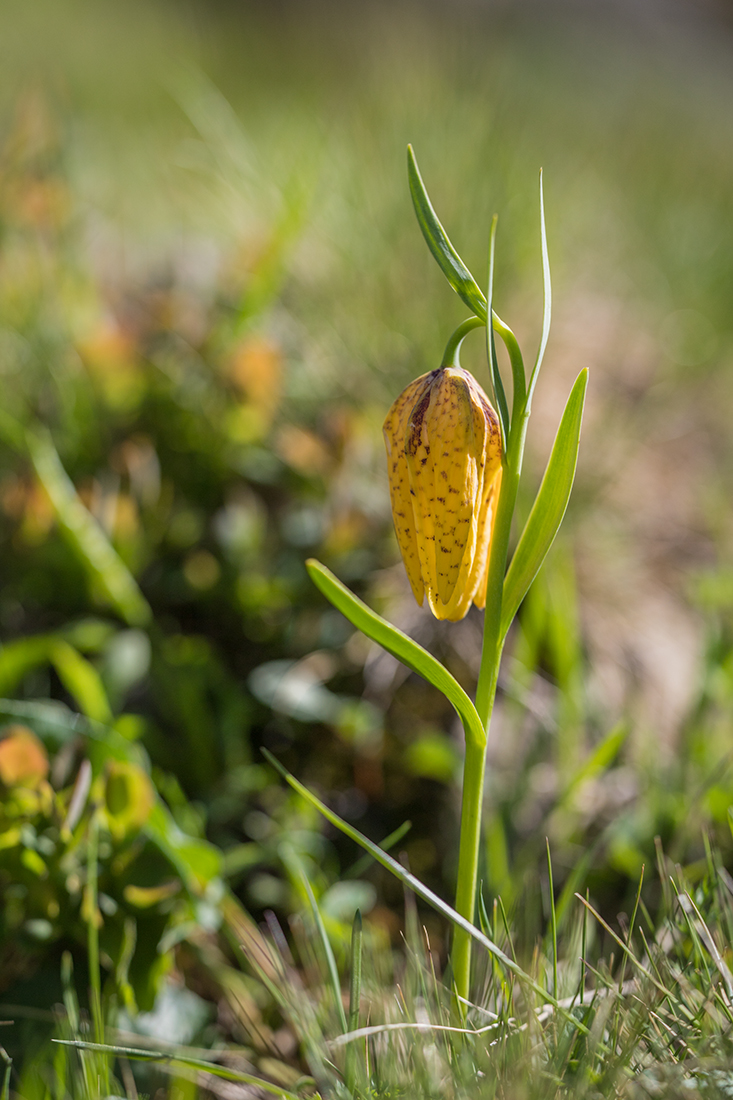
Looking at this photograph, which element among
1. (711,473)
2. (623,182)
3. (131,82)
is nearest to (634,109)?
(623,182)

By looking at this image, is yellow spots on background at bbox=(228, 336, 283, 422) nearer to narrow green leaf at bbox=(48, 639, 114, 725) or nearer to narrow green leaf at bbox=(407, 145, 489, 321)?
narrow green leaf at bbox=(48, 639, 114, 725)

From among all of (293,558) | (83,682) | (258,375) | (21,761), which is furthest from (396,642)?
(258,375)

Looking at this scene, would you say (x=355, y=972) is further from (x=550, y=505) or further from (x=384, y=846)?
(x=550, y=505)

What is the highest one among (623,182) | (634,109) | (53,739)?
(634,109)

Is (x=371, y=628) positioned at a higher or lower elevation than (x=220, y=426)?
lower

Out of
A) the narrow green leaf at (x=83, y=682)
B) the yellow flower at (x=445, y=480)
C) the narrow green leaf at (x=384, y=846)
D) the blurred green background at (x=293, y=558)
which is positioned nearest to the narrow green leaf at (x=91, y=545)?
the blurred green background at (x=293, y=558)

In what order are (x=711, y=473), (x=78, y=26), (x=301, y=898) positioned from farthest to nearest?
(x=78, y=26)
(x=711, y=473)
(x=301, y=898)

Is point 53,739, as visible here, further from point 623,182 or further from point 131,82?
point 131,82

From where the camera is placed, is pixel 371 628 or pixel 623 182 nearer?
pixel 371 628
